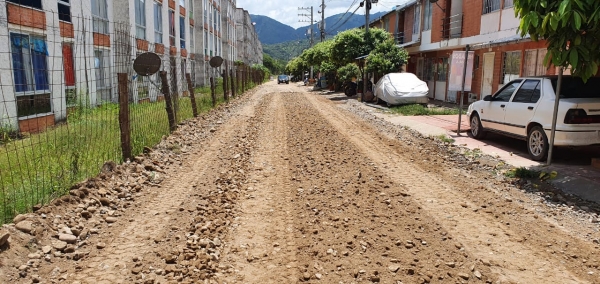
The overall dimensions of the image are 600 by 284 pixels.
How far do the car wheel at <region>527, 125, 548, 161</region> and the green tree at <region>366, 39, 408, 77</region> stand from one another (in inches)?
596

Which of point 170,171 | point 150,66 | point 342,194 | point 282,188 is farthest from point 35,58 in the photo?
point 342,194

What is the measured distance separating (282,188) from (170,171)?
218 cm

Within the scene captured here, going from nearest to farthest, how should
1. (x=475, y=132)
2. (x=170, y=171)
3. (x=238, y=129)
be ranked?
(x=170, y=171) < (x=475, y=132) < (x=238, y=129)

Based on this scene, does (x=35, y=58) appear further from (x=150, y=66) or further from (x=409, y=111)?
(x=409, y=111)

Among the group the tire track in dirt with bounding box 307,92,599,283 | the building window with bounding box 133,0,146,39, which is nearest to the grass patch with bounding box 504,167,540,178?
the tire track in dirt with bounding box 307,92,599,283

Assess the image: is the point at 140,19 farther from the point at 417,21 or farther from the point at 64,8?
the point at 417,21

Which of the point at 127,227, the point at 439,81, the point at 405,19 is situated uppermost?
the point at 405,19

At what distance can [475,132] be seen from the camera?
10938 mm

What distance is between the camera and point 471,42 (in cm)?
1967

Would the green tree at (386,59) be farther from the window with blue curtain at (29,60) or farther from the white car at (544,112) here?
the window with blue curtain at (29,60)

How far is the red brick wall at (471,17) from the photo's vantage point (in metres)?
19.2

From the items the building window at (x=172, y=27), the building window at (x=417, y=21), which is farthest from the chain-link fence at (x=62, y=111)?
the building window at (x=417, y=21)

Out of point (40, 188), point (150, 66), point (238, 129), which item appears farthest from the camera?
point (238, 129)

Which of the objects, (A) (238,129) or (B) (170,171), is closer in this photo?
(B) (170,171)
